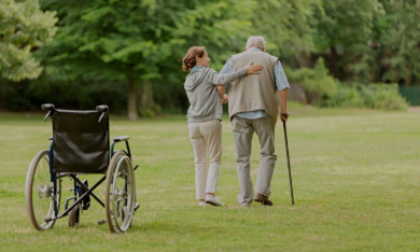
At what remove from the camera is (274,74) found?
11438mm

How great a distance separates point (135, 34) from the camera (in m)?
39.2

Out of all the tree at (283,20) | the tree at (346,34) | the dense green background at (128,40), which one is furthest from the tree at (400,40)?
the tree at (283,20)

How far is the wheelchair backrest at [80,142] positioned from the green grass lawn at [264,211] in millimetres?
622

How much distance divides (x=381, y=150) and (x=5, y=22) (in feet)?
→ 53.5

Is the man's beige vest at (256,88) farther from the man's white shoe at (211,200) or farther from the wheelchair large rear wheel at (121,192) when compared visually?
the wheelchair large rear wheel at (121,192)

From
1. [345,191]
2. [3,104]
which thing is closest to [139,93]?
[3,104]

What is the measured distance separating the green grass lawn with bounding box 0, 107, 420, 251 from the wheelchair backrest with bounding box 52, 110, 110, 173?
2.04 ft

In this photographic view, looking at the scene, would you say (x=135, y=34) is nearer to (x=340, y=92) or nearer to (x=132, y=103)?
(x=132, y=103)

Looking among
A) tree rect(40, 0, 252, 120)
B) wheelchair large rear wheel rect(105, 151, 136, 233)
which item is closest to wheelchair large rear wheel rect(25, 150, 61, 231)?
wheelchair large rear wheel rect(105, 151, 136, 233)

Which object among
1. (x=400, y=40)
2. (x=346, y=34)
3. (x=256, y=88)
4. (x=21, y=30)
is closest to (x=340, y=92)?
(x=346, y=34)

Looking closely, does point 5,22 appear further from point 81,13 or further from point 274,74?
point 274,74

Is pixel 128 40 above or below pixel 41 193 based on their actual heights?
above

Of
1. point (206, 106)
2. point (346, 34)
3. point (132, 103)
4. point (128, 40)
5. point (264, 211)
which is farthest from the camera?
point (346, 34)

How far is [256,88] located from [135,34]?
28240 millimetres
